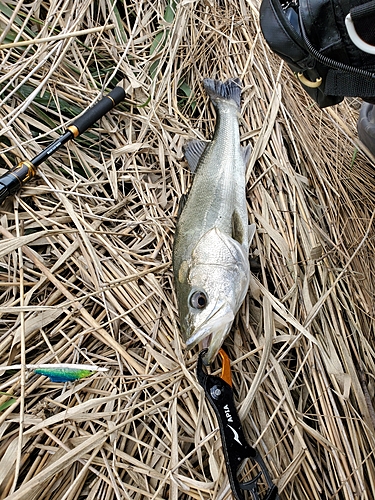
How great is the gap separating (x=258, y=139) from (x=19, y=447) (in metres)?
1.95

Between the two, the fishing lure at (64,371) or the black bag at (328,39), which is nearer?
the black bag at (328,39)

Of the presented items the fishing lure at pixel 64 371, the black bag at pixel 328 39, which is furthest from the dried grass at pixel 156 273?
the black bag at pixel 328 39

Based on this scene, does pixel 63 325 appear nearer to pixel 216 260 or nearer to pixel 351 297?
pixel 216 260

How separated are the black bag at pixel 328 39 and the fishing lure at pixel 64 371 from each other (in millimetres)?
1467

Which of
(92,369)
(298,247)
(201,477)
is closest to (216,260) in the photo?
(298,247)

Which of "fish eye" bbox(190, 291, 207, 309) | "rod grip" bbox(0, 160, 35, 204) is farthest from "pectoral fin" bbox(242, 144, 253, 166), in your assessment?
"rod grip" bbox(0, 160, 35, 204)

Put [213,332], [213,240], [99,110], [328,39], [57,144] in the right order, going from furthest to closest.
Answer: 1. [99,110]
2. [57,144]
3. [213,240]
4. [213,332]
5. [328,39]

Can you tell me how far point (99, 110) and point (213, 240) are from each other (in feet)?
3.44

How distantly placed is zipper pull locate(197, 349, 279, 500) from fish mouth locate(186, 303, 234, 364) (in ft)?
0.13

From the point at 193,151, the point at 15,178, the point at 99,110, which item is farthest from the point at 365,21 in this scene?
the point at 15,178

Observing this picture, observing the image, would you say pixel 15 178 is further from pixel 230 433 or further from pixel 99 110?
pixel 230 433

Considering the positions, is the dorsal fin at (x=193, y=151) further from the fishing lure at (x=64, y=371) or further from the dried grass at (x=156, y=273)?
the fishing lure at (x=64, y=371)

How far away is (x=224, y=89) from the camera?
2719 millimetres

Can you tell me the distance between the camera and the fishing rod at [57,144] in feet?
6.95
